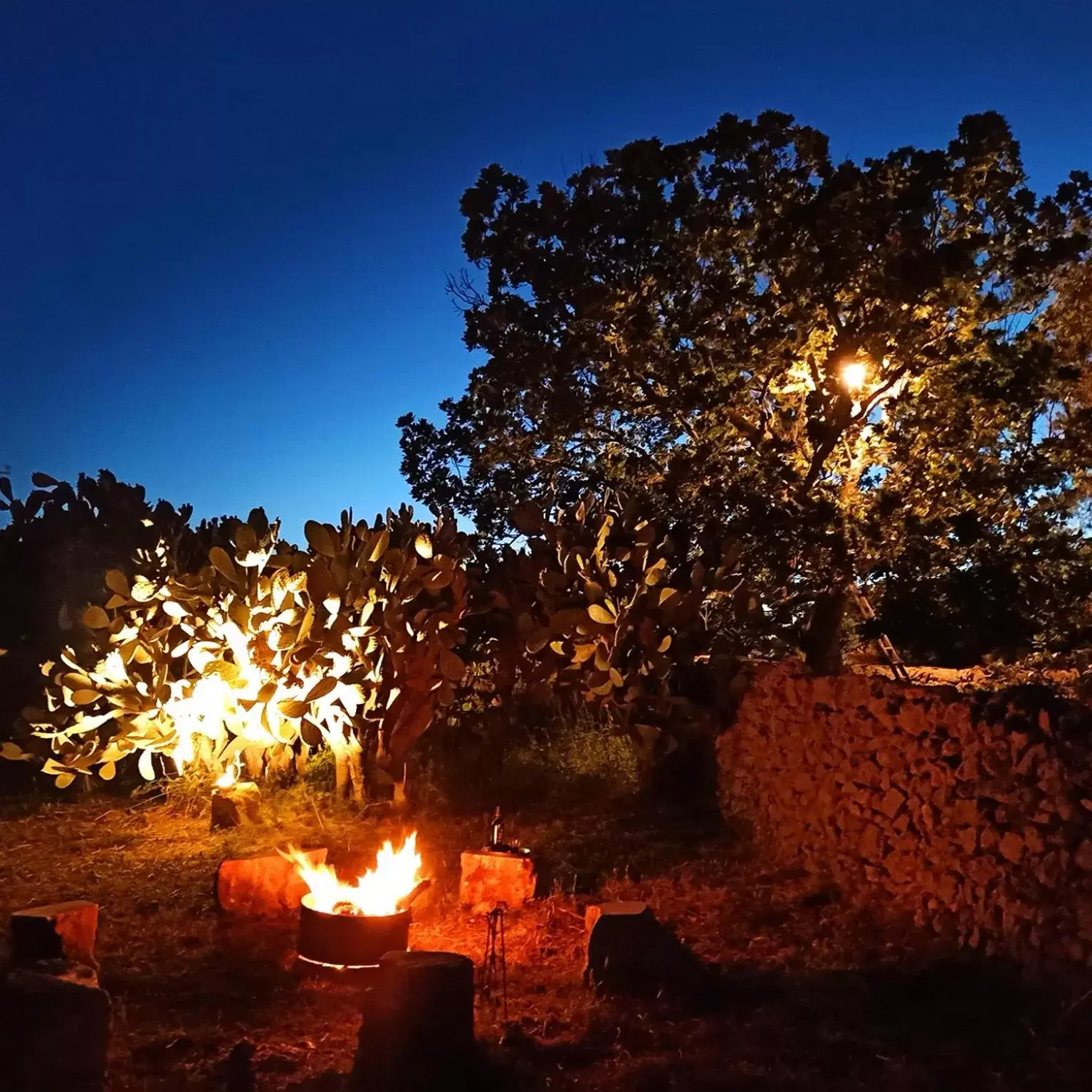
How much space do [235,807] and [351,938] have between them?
4082 millimetres

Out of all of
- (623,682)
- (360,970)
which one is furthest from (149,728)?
(360,970)

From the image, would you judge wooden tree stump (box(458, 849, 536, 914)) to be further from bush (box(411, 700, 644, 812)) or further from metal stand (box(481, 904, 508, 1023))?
bush (box(411, 700, 644, 812))

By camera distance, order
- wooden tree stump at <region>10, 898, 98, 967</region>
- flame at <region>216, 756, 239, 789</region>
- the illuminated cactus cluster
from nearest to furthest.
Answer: wooden tree stump at <region>10, 898, 98, 967</region> < the illuminated cactus cluster < flame at <region>216, 756, 239, 789</region>

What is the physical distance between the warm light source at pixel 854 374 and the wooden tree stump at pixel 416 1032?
8.05 meters

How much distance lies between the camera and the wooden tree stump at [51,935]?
4.48m

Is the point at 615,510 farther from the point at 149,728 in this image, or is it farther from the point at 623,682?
the point at 149,728

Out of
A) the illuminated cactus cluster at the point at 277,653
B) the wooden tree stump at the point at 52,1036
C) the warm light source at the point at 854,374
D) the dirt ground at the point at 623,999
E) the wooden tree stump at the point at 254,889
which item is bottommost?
the dirt ground at the point at 623,999

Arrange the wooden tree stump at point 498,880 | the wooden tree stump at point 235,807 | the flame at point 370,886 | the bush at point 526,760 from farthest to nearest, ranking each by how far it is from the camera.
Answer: the bush at point 526,760, the wooden tree stump at point 235,807, the wooden tree stump at point 498,880, the flame at point 370,886

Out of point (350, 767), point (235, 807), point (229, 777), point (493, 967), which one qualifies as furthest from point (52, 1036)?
point (350, 767)

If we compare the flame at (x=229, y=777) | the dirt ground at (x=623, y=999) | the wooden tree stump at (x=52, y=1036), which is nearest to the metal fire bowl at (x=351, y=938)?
the dirt ground at (x=623, y=999)

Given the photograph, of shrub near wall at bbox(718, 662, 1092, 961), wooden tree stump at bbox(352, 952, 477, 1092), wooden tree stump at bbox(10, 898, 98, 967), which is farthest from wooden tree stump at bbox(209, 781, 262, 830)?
wooden tree stump at bbox(352, 952, 477, 1092)

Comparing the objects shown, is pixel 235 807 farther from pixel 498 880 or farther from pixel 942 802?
pixel 942 802

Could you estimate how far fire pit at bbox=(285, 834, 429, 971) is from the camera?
15.2 feet

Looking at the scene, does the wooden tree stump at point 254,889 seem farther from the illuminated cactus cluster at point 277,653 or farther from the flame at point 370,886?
the illuminated cactus cluster at point 277,653
